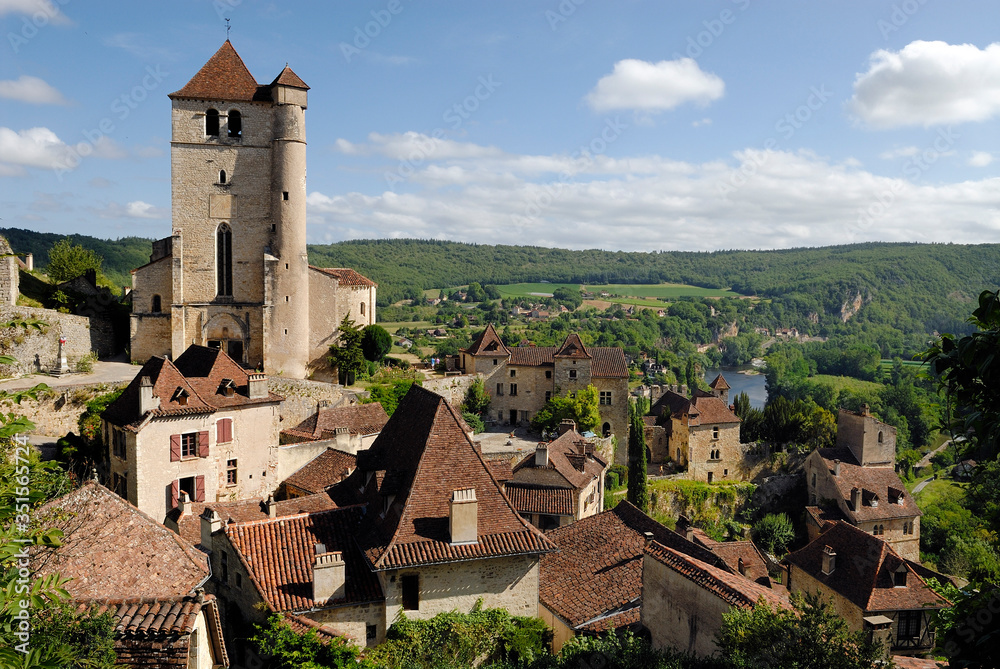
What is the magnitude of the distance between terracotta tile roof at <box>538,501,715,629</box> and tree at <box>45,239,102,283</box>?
3909 centimetres

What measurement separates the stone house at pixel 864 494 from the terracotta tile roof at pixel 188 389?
3448 centimetres

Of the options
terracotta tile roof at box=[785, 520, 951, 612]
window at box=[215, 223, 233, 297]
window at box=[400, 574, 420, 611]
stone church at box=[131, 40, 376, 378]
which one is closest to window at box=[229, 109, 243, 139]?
stone church at box=[131, 40, 376, 378]

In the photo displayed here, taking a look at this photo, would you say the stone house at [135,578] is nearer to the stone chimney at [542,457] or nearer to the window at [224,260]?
the stone chimney at [542,457]

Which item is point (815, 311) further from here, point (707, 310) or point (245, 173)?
point (245, 173)

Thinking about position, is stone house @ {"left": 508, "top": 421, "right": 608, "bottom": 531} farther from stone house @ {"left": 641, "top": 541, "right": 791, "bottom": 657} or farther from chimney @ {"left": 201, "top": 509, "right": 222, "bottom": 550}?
chimney @ {"left": 201, "top": 509, "right": 222, "bottom": 550}

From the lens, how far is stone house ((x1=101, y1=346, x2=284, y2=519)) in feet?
78.1

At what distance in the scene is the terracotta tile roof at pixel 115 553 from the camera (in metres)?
13.3

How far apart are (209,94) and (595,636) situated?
35.7m

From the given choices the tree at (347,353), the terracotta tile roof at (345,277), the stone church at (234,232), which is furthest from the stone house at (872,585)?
the terracotta tile roof at (345,277)

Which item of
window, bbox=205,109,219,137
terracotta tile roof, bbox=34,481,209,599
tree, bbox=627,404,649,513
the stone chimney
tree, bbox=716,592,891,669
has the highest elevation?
window, bbox=205,109,219,137

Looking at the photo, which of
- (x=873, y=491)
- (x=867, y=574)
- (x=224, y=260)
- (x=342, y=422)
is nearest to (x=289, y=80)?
(x=224, y=260)

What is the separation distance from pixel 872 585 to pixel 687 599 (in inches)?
626

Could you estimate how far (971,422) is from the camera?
23.2 feet

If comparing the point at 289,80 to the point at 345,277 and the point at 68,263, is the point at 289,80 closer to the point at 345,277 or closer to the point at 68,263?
the point at 345,277
